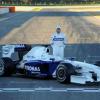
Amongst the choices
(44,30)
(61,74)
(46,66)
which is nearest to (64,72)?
(61,74)

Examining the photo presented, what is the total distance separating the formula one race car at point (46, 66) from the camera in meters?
12.9

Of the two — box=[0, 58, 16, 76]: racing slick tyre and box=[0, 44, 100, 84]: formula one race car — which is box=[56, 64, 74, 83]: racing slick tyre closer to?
box=[0, 44, 100, 84]: formula one race car

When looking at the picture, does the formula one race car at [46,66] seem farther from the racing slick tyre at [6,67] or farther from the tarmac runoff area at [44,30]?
Result: the tarmac runoff area at [44,30]

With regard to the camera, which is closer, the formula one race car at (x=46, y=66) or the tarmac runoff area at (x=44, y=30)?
the formula one race car at (x=46, y=66)

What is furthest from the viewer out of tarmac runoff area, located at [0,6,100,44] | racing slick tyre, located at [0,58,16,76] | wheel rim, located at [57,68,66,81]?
tarmac runoff area, located at [0,6,100,44]

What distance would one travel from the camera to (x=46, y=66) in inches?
543

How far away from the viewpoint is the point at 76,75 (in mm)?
12961

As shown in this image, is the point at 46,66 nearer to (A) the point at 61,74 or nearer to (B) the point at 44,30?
(A) the point at 61,74

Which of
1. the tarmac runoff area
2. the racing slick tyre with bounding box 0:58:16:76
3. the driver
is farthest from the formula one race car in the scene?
the tarmac runoff area

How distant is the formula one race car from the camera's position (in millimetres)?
12945

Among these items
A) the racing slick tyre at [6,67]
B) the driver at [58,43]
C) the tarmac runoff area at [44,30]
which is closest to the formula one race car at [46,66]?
the racing slick tyre at [6,67]
